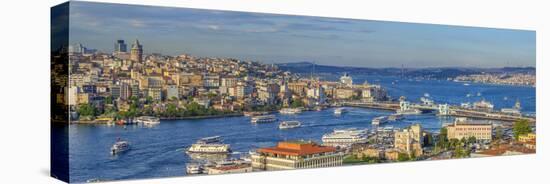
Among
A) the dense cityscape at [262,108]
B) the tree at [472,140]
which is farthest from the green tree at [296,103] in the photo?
the tree at [472,140]

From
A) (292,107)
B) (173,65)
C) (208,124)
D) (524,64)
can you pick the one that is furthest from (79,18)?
(524,64)

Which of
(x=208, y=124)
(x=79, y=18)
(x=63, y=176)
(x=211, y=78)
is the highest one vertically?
(x=79, y=18)

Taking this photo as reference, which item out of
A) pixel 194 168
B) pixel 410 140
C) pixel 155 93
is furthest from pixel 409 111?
pixel 155 93

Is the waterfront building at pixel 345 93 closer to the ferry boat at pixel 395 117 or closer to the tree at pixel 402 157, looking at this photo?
the ferry boat at pixel 395 117

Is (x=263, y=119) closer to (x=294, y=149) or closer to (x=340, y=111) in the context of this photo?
(x=294, y=149)

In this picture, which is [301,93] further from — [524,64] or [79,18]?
[524,64]

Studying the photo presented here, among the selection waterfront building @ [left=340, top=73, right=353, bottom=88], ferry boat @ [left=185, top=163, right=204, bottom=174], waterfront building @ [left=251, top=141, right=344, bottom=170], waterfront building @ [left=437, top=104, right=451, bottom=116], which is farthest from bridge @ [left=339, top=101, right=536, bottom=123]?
ferry boat @ [left=185, top=163, right=204, bottom=174]
